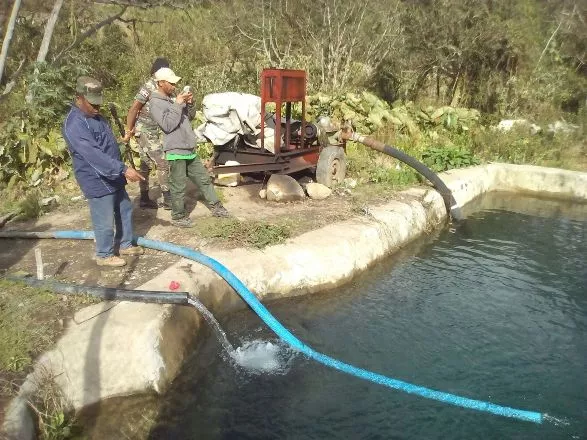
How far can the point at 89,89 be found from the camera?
4.30m

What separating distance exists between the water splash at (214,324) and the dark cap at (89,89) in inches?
79.5

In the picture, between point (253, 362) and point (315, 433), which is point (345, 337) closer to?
point (253, 362)

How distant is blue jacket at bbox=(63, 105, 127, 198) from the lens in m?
4.40

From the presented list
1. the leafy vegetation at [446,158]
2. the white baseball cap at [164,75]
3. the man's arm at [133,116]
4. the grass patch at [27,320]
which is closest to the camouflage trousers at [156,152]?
the man's arm at [133,116]

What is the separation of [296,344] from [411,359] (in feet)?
3.60

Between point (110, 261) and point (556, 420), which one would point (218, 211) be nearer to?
point (110, 261)

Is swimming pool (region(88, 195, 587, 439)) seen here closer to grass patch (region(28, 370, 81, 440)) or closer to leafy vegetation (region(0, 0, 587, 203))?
grass patch (region(28, 370, 81, 440))

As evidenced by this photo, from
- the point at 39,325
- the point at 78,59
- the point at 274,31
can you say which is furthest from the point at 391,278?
the point at 274,31

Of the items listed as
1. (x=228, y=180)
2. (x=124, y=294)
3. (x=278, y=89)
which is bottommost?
(x=124, y=294)

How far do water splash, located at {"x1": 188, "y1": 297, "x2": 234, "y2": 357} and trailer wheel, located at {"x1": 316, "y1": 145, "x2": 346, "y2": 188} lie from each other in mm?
4060

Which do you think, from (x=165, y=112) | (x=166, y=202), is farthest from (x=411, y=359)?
(x=166, y=202)

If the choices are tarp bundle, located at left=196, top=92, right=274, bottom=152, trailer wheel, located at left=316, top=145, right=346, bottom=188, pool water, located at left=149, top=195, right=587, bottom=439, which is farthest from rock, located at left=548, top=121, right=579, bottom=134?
tarp bundle, located at left=196, top=92, right=274, bottom=152

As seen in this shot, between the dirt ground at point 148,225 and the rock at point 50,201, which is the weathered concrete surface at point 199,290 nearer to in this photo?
the dirt ground at point 148,225

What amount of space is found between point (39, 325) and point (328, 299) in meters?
2.98
